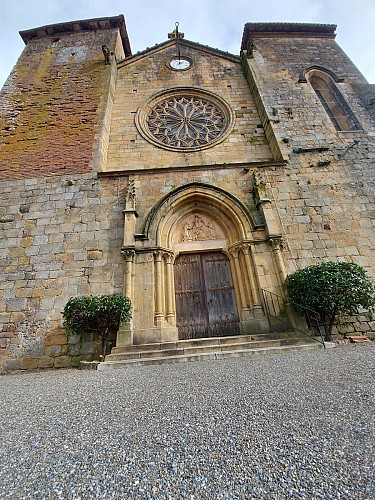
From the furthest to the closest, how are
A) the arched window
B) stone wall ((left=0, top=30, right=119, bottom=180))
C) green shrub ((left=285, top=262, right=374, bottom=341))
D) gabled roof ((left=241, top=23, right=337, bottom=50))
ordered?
gabled roof ((left=241, top=23, right=337, bottom=50)), the arched window, stone wall ((left=0, top=30, right=119, bottom=180)), green shrub ((left=285, top=262, right=374, bottom=341))

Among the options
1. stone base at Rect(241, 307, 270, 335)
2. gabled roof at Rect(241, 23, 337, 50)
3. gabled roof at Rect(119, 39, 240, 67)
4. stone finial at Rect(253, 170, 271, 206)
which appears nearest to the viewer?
stone base at Rect(241, 307, 270, 335)

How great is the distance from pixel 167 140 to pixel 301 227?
5.87m

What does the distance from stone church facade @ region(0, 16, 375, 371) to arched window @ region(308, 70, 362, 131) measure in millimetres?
48

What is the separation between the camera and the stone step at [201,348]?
4.46 metres

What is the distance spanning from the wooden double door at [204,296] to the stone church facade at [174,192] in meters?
0.03

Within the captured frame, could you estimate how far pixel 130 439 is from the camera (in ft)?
A: 4.87

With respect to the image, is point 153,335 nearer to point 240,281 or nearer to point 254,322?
point 254,322

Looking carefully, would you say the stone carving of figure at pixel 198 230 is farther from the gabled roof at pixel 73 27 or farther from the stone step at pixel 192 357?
the gabled roof at pixel 73 27

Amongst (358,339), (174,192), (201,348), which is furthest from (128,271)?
(358,339)

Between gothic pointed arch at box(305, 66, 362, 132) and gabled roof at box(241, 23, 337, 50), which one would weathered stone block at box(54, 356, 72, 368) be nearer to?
gothic pointed arch at box(305, 66, 362, 132)

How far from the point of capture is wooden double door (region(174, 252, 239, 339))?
6.07 m

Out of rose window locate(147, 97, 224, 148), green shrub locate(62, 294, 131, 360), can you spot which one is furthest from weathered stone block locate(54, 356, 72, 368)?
rose window locate(147, 97, 224, 148)

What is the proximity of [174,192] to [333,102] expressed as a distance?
27.0 ft

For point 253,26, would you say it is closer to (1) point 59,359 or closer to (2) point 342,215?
(2) point 342,215
